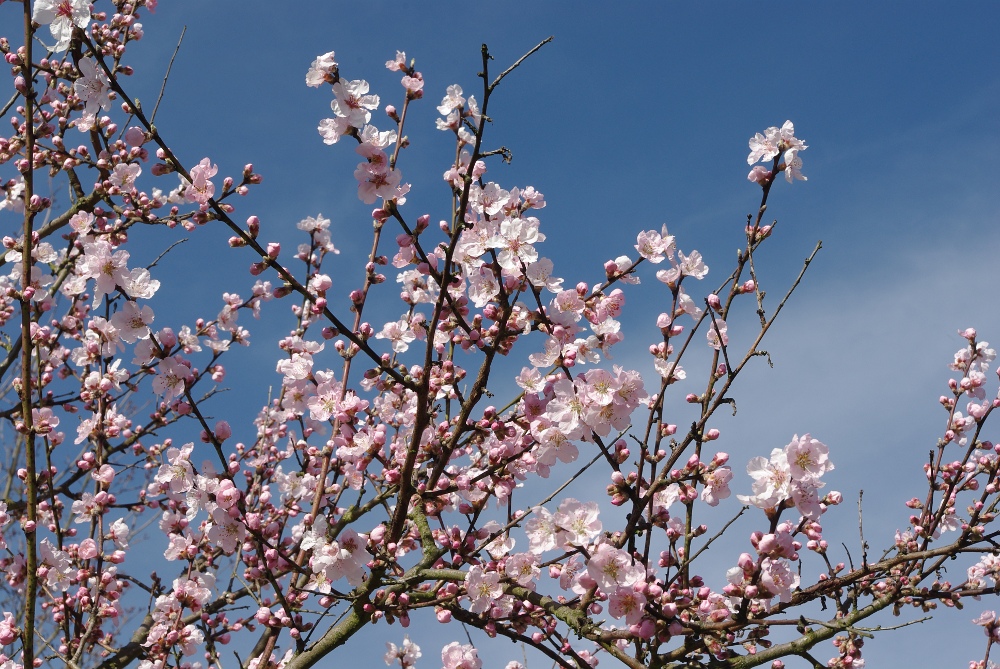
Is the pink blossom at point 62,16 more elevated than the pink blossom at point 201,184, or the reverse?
the pink blossom at point 62,16

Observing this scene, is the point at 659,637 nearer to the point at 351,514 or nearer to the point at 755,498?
the point at 755,498

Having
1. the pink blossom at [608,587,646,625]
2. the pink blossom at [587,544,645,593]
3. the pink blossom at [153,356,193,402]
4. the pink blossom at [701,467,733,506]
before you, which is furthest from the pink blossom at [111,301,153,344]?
the pink blossom at [701,467,733,506]

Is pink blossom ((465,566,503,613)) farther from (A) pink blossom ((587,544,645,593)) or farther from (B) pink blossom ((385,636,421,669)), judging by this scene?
(B) pink blossom ((385,636,421,669))

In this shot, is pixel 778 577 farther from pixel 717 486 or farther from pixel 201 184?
pixel 201 184

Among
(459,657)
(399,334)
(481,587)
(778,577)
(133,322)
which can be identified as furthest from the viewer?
(399,334)

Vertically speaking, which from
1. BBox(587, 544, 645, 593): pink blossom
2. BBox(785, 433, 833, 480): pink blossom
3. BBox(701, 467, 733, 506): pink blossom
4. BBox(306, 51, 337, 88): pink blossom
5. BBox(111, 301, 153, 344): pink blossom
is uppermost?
BBox(306, 51, 337, 88): pink blossom

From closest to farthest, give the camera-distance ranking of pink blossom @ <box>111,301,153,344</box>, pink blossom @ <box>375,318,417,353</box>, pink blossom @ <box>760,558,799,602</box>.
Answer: pink blossom @ <box>760,558,799,602</box>
pink blossom @ <box>111,301,153,344</box>
pink blossom @ <box>375,318,417,353</box>

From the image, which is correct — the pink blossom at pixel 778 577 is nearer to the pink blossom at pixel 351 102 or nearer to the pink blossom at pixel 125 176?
the pink blossom at pixel 351 102

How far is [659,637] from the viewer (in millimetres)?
2557

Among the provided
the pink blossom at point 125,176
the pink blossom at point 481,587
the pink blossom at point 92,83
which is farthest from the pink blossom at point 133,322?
the pink blossom at point 481,587

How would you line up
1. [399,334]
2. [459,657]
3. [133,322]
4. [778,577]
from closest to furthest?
[778,577] → [133,322] → [459,657] → [399,334]

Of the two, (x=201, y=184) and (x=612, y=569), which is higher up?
(x=201, y=184)

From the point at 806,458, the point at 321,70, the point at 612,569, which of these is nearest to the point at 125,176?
the point at 321,70

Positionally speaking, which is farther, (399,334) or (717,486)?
(399,334)
